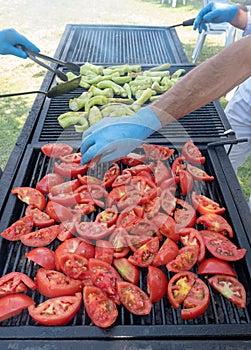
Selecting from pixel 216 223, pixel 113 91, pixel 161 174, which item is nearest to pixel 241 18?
pixel 113 91

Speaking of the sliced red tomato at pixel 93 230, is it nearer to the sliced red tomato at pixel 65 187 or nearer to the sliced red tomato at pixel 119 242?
the sliced red tomato at pixel 119 242

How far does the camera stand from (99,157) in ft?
7.86

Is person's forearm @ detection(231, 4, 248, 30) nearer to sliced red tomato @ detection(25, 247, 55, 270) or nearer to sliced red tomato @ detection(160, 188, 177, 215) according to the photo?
sliced red tomato @ detection(160, 188, 177, 215)

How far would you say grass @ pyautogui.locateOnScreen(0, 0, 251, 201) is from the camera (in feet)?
20.9

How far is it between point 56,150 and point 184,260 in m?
1.33

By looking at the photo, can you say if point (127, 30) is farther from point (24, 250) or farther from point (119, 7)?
point (119, 7)

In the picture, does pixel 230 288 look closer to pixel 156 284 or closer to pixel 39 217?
pixel 156 284

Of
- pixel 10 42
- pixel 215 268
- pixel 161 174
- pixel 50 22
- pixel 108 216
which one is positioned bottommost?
pixel 215 268

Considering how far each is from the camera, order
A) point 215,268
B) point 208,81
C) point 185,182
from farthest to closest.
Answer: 1. point 185,182
2. point 208,81
3. point 215,268

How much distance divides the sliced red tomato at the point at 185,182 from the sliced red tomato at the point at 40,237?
91 centimetres

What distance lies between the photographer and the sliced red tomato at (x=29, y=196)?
2.29 meters

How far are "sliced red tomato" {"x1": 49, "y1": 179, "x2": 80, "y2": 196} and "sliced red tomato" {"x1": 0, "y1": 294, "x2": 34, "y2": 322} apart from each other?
794 mm

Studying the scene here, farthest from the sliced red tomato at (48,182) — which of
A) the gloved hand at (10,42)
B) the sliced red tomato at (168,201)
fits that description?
the gloved hand at (10,42)

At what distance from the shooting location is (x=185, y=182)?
2441 mm
